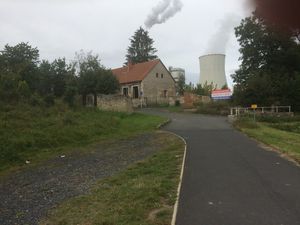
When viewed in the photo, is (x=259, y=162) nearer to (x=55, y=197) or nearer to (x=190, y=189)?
(x=190, y=189)

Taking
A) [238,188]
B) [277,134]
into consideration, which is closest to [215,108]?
[277,134]

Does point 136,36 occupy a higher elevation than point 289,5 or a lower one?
higher

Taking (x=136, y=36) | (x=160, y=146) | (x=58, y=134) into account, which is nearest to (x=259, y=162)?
(x=160, y=146)

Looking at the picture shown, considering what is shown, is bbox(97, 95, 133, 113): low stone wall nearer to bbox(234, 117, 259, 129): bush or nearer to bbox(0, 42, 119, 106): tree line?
bbox(0, 42, 119, 106): tree line

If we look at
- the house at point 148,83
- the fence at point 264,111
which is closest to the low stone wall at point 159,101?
the house at point 148,83

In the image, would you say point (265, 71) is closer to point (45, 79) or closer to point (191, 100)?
point (191, 100)

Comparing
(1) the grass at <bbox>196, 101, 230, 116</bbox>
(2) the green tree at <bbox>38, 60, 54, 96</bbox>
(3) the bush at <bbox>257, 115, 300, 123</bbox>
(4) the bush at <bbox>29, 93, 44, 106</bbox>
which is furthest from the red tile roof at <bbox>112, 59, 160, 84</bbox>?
(4) the bush at <bbox>29, 93, 44, 106</bbox>

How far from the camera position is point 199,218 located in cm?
636

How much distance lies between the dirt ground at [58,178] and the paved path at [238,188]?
2666 millimetres

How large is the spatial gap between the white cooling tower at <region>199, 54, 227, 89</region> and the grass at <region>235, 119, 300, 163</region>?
17.6m

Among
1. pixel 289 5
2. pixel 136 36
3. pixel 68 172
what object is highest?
pixel 136 36

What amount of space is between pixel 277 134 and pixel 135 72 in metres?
37.8

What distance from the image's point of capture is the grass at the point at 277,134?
53.1 feet

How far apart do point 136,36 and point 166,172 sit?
7508 cm
